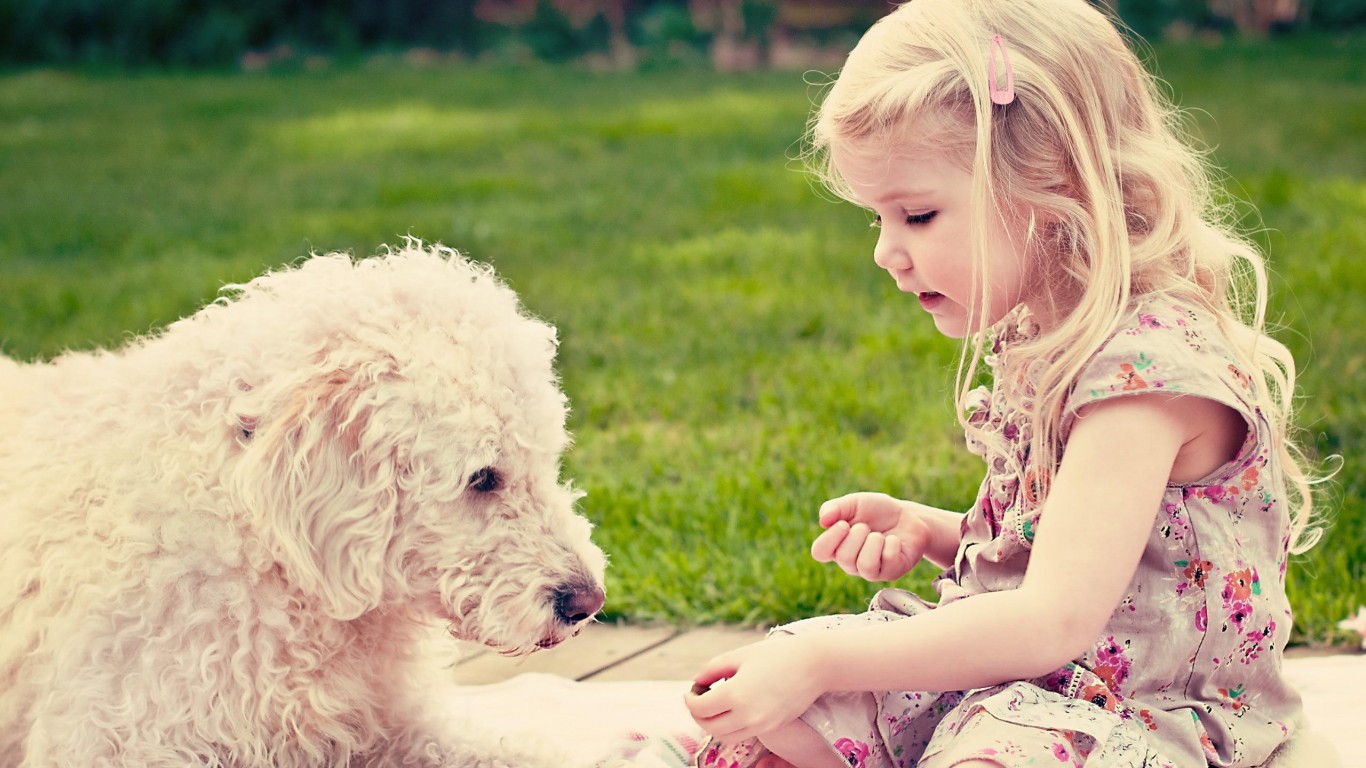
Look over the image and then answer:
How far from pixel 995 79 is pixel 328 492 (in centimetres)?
131

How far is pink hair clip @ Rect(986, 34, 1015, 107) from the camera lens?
2.43 m

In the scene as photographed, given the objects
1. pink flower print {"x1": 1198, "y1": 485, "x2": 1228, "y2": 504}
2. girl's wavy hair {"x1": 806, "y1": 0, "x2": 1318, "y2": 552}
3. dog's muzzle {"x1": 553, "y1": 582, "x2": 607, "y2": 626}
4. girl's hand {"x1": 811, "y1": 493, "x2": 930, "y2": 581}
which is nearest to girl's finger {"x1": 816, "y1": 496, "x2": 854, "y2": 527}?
girl's hand {"x1": 811, "y1": 493, "x2": 930, "y2": 581}

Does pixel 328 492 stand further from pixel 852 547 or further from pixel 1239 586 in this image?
pixel 1239 586

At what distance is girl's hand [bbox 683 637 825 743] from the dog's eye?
48cm

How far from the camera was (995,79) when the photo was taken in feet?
8.02

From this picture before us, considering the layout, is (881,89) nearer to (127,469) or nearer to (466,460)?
(466,460)

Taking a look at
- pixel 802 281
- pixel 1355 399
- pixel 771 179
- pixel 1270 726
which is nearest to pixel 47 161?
pixel 771 179

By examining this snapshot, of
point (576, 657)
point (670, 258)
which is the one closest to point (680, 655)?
point (576, 657)

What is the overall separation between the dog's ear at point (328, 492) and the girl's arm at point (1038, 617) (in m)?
0.58

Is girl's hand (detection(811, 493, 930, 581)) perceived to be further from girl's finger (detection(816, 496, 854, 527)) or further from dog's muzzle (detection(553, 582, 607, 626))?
dog's muzzle (detection(553, 582, 607, 626))

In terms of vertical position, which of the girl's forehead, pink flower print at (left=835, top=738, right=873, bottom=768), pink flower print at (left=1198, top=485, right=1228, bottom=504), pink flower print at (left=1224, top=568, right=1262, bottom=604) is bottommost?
pink flower print at (left=835, top=738, right=873, bottom=768)

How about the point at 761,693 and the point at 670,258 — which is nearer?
the point at 761,693

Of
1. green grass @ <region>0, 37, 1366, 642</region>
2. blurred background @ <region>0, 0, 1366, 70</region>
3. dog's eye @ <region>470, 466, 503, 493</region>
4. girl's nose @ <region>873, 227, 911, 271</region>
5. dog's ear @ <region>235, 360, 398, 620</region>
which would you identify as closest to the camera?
dog's ear @ <region>235, 360, 398, 620</region>

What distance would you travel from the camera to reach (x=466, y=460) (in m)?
2.37
